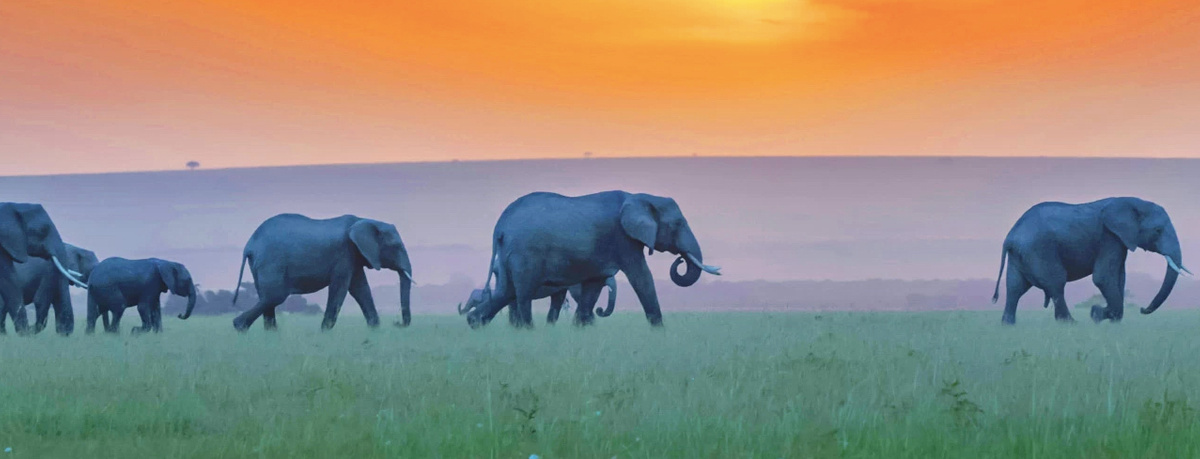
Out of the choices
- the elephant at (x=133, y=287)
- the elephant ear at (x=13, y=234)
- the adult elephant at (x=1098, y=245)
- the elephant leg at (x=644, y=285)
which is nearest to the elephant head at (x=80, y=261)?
the elephant at (x=133, y=287)

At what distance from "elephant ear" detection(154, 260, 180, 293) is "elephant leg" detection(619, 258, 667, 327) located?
9.54 meters

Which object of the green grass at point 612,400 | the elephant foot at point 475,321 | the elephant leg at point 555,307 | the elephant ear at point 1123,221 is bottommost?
the green grass at point 612,400

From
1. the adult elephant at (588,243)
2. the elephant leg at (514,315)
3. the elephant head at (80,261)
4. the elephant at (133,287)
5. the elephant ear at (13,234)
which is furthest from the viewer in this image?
the elephant head at (80,261)

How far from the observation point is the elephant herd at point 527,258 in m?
26.8

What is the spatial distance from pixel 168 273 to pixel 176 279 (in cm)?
42

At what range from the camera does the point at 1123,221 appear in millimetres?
29594

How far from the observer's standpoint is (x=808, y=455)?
9438mm

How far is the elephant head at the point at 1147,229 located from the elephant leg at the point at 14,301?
21398 millimetres

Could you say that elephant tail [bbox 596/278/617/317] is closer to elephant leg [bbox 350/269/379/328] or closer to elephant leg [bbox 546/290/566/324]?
elephant leg [bbox 546/290/566/324]

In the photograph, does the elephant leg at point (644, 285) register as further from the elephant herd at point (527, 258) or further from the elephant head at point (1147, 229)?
the elephant head at point (1147, 229)

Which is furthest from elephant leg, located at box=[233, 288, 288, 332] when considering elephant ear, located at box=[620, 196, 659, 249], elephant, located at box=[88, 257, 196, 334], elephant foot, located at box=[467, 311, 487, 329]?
elephant ear, located at box=[620, 196, 659, 249]

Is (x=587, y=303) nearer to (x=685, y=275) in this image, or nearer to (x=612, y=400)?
(x=685, y=275)

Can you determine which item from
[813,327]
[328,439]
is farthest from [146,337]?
[328,439]

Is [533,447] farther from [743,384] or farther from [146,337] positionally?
[146,337]
